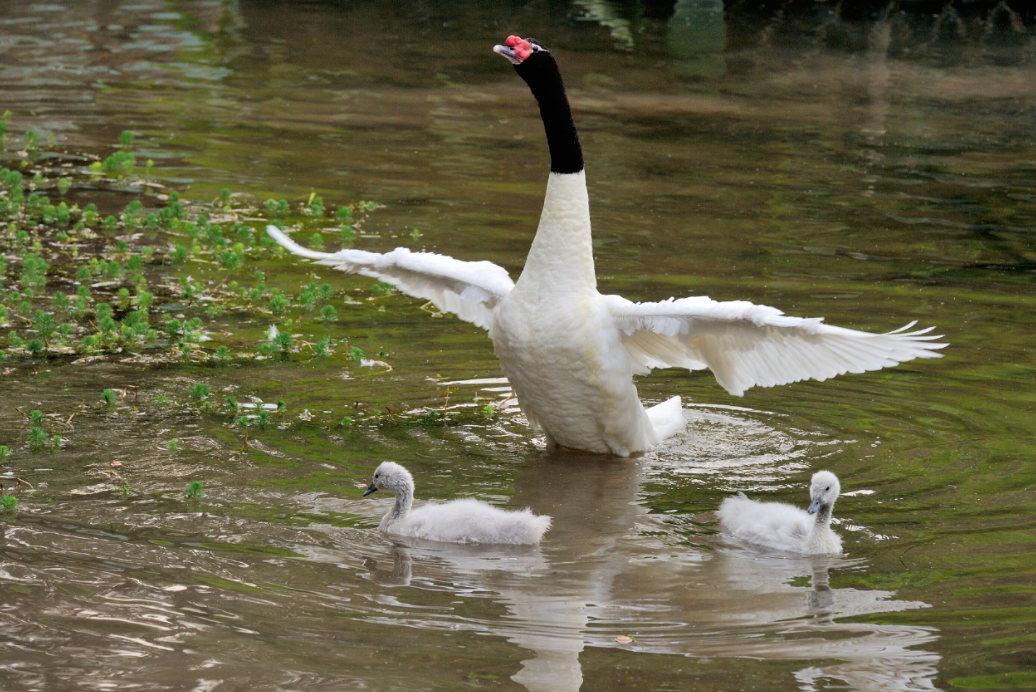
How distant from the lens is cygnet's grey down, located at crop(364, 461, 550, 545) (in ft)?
19.9

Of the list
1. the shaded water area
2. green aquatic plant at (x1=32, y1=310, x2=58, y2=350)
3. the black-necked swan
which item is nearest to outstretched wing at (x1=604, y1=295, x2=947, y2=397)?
the black-necked swan

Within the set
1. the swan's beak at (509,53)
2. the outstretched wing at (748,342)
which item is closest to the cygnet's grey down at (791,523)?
the outstretched wing at (748,342)

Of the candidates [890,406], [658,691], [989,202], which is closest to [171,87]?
[989,202]

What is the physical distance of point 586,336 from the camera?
704cm

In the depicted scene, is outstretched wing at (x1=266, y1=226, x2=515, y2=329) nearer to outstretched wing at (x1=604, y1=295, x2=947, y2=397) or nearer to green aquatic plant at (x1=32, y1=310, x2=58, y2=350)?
outstretched wing at (x1=604, y1=295, x2=947, y2=397)

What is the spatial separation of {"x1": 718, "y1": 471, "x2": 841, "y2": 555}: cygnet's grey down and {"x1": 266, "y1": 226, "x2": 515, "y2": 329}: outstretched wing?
7.20 feet

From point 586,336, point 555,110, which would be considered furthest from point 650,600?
point 555,110

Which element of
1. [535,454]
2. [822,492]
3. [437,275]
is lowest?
[535,454]

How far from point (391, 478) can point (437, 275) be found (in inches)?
78.8

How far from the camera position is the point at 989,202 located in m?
A: 13.9

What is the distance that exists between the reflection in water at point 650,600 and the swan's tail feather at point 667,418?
3.22 ft

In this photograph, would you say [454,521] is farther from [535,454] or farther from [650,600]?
[535,454]

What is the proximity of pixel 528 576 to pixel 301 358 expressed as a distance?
346cm

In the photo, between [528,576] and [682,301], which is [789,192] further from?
[528,576]
